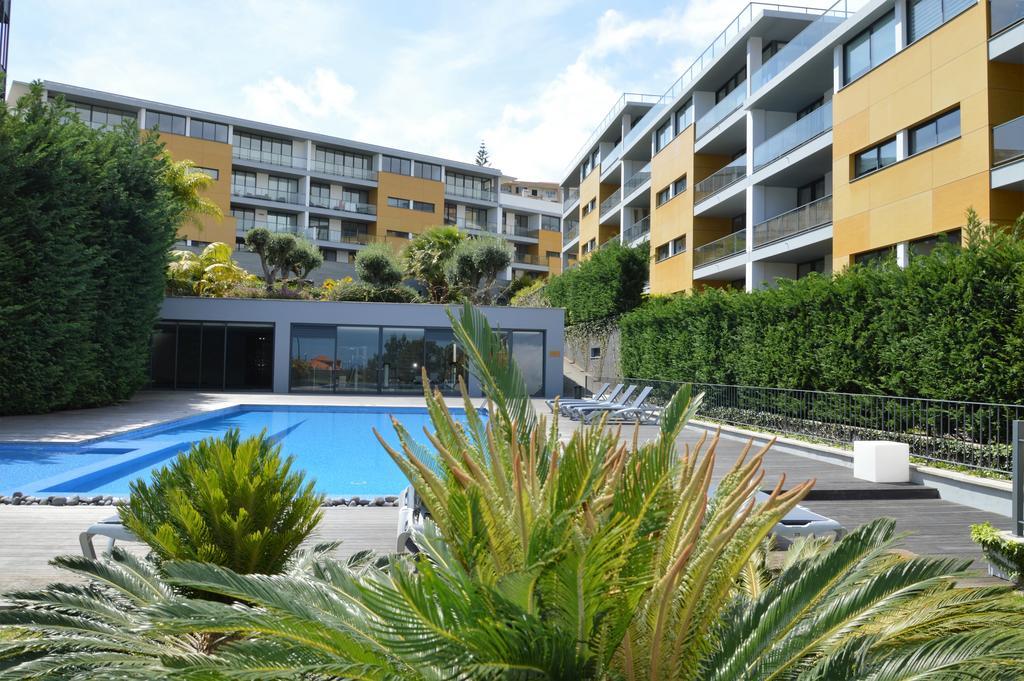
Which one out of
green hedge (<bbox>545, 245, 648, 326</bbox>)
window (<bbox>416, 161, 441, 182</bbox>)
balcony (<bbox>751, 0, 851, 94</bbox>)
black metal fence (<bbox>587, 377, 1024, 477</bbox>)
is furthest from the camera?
window (<bbox>416, 161, 441, 182</bbox>)

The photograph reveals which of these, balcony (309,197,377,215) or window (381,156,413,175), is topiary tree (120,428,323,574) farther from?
window (381,156,413,175)

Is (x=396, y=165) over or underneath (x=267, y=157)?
over

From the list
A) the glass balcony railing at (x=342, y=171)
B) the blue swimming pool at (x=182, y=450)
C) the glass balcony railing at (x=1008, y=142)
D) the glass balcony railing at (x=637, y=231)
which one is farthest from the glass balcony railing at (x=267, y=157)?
the glass balcony railing at (x=1008, y=142)

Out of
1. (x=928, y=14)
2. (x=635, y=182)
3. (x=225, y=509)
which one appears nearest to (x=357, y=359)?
(x=635, y=182)

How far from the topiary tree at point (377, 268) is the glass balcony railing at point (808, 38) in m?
18.0

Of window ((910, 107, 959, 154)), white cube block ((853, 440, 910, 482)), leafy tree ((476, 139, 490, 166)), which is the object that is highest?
leafy tree ((476, 139, 490, 166))

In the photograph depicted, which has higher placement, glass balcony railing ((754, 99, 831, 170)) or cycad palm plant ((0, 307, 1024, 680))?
glass balcony railing ((754, 99, 831, 170))

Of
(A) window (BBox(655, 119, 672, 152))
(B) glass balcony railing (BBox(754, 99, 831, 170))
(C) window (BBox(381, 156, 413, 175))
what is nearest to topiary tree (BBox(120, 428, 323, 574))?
(B) glass balcony railing (BBox(754, 99, 831, 170))

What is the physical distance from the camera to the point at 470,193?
55688 mm

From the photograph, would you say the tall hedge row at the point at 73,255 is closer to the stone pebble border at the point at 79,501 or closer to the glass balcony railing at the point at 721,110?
the stone pebble border at the point at 79,501

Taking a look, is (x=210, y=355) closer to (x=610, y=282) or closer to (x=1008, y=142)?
(x=610, y=282)

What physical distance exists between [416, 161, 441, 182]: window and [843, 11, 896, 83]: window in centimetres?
3656

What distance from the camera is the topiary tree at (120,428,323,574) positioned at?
3121mm

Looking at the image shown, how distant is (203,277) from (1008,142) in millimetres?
27168
